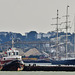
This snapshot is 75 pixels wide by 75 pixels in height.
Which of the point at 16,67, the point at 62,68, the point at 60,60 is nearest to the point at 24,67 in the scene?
the point at 16,67

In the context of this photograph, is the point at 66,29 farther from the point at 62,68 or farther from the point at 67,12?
the point at 62,68

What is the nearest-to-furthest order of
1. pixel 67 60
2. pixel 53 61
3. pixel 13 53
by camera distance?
pixel 13 53, pixel 67 60, pixel 53 61

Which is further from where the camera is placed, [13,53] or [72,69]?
[13,53]

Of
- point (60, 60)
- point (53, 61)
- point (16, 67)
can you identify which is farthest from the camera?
point (53, 61)

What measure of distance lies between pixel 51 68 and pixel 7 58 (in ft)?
39.3

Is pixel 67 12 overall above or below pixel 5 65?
above

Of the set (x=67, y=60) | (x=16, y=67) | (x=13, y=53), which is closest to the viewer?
(x=16, y=67)

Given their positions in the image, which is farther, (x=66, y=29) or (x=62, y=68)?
(x=66, y=29)

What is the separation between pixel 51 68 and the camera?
105562mm

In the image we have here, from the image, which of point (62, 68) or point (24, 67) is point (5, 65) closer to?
point (24, 67)

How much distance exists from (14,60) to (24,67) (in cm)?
288

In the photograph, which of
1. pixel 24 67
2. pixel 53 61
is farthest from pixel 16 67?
pixel 53 61

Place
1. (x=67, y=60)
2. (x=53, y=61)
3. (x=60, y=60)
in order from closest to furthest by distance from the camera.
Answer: (x=67, y=60) → (x=60, y=60) → (x=53, y=61)

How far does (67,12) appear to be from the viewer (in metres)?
167
